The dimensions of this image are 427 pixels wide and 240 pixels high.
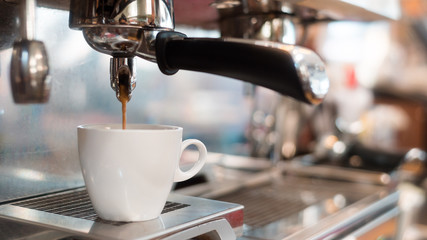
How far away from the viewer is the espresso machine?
46 centimetres

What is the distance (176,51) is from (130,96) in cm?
9

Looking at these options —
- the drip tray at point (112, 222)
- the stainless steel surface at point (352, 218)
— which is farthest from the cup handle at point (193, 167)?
the stainless steel surface at point (352, 218)

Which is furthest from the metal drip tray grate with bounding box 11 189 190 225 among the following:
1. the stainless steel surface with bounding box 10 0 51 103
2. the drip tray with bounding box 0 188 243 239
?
the stainless steel surface with bounding box 10 0 51 103

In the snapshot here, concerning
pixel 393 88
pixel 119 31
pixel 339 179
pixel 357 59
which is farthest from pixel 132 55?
pixel 393 88

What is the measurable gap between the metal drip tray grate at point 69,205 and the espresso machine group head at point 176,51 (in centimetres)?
12

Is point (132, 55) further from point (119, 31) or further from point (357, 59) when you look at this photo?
point (357, 59)

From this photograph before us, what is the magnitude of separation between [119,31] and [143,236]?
195 millimetres

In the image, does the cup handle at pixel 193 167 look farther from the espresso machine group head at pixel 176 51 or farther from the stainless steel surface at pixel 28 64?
the stainless steel surface at pixel 28 64

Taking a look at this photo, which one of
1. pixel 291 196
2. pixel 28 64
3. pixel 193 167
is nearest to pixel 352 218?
pixel 291 196

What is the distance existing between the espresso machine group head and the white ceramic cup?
75mm

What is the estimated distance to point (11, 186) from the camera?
0.59 m

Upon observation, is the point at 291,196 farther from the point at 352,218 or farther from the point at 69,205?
the point at 69,205

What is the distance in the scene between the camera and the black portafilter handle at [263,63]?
432 mm

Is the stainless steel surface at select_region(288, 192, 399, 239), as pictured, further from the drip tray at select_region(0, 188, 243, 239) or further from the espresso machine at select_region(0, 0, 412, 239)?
the drip tray at select_region(0, 188, 243, 239)
